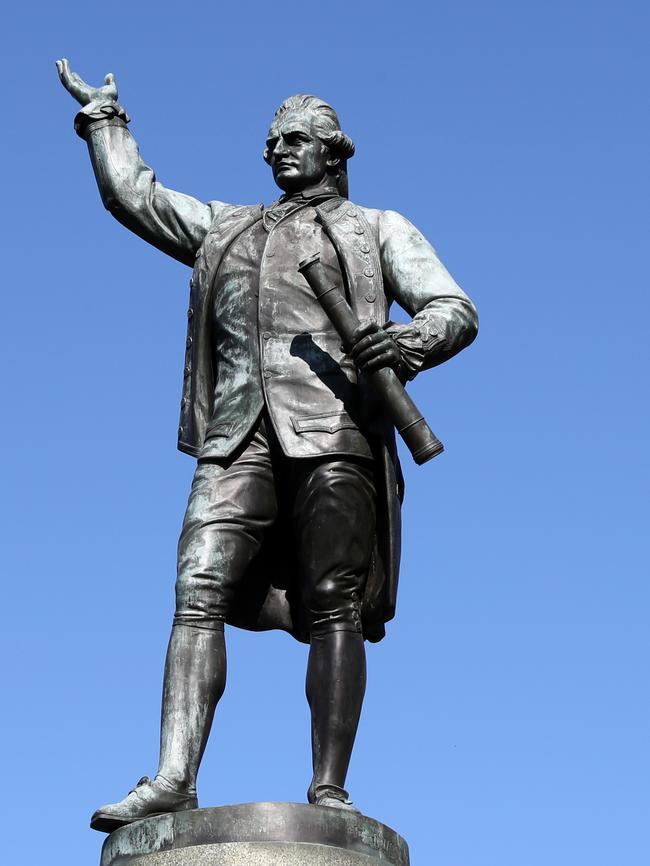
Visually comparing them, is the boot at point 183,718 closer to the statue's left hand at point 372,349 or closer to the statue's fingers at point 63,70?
the statue's left hand at point 372,349

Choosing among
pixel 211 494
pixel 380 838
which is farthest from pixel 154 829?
pixel 211 494

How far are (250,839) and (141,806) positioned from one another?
1.92 feet

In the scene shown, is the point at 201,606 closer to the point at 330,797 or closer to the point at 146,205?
the point at 330,797

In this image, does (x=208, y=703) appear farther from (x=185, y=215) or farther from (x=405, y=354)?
(x=185, y=215)

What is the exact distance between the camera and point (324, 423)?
8.96 metres

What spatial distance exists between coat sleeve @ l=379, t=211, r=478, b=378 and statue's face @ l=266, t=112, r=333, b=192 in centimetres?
46

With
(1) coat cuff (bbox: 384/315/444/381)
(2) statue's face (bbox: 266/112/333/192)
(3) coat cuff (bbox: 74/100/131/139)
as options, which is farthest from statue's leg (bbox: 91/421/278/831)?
(3) coat cuff (bbox: 74/100/131/139)

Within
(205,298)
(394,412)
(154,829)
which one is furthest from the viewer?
(205,298)

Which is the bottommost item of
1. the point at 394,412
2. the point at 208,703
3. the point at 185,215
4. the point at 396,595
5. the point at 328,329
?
the point at 208,703

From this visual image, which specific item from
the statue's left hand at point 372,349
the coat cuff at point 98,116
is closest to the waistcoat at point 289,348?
the statue's left hand at point 372,349

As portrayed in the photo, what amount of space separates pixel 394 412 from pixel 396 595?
92 centimetres

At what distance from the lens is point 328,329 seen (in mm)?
9234

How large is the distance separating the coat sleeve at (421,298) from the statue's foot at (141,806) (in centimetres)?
233

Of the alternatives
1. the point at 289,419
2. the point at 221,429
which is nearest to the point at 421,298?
the point at 289,419
